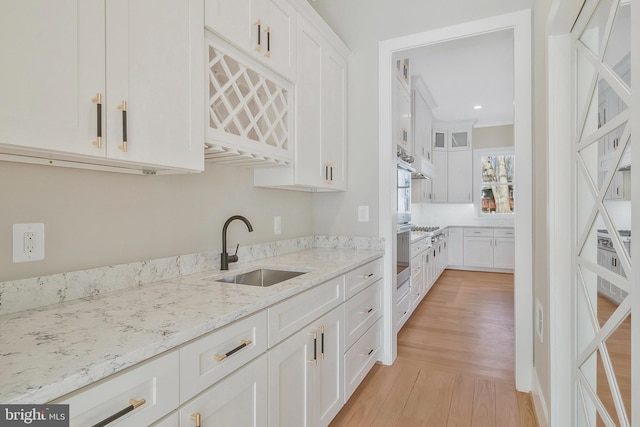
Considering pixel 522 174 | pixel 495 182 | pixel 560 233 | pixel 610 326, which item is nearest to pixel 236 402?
pixel 610 326

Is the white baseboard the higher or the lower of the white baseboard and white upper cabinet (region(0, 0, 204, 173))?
the lower

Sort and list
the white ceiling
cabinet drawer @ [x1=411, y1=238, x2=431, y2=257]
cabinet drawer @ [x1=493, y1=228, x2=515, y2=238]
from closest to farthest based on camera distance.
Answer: the white ceiling
cabinet drawer @ [x1=411, y1=238, x2=431, y2=257]
cabinet drawer @ [x1=493, y1=228, x2=515, y2=238]

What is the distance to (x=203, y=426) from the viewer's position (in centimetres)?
96

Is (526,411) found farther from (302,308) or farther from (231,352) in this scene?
(231,352)

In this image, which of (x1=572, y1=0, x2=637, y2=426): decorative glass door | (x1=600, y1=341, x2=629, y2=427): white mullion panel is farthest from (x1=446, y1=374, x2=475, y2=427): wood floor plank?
(x1=600, y1=341, x2=629, y2=427): white mullion panel

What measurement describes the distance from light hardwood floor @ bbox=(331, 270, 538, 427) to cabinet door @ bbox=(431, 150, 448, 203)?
9.96 ft

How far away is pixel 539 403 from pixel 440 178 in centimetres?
517

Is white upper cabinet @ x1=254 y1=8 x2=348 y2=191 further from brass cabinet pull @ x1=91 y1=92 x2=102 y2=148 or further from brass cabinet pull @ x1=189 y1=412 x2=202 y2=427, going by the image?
brass cabinet pull @ x1=189 y1=412 x2=202 y2=427

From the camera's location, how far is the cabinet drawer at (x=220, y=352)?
92cm

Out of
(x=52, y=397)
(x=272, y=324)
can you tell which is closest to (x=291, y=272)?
(x=272, y=324)

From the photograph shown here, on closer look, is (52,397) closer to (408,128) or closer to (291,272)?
(291,272)

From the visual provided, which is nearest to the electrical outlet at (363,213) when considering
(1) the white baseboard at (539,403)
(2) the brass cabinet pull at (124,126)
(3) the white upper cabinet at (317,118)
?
(3) the white upper cabinet at (317,118)

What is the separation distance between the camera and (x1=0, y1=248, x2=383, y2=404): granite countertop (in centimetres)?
66

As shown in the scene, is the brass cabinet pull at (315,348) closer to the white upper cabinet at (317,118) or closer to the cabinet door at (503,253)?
the white upper cabinet at (317,118)
